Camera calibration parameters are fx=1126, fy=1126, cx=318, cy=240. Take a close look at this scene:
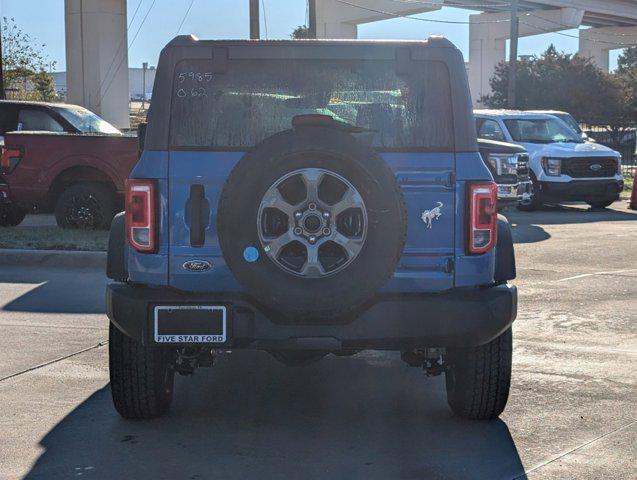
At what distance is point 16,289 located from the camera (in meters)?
10.6

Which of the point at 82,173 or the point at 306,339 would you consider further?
the point at 82,173

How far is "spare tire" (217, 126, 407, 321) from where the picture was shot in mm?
5145

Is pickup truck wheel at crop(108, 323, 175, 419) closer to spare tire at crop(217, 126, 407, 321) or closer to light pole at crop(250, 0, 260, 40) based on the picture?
spare tire at crop(217, 126, 407, 321)

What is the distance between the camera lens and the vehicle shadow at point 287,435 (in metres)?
5.18

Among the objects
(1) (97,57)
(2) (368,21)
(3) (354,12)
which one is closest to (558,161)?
(1) (97,57)

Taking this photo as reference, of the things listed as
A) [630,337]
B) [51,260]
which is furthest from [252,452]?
[51,260]

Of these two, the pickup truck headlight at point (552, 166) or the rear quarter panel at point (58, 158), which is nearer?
the rear quarter panel at point (58, 158)

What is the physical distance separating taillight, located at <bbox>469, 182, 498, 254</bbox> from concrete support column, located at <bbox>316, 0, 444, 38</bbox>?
160 feet

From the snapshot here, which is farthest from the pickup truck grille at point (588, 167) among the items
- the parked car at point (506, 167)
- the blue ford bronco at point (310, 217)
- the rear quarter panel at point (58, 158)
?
the blue ford bronco at point (310, 217)

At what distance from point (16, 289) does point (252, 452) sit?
5804 mm

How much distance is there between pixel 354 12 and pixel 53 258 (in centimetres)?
4635

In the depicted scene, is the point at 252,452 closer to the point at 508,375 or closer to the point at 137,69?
the point at 508,375

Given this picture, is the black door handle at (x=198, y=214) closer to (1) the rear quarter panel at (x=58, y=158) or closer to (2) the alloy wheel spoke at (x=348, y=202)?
(2) the alloy wheel spoke at (x=348, y=202)

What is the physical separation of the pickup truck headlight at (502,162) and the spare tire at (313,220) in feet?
41.7
